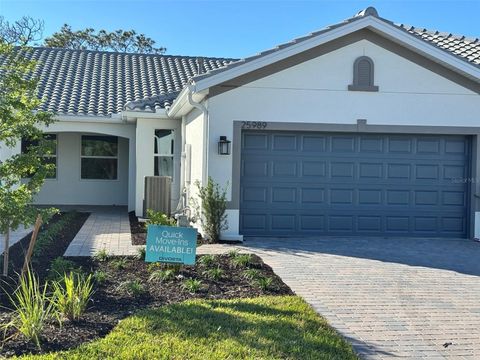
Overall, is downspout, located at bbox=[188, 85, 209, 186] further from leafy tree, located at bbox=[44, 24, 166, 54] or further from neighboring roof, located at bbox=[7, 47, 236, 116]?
leafy tree, located at bbox=[44, 24, 166, 54]

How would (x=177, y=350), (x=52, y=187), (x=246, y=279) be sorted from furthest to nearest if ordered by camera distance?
(x=52, y=187) < (x=246, y=279) < (x=177, y=350)

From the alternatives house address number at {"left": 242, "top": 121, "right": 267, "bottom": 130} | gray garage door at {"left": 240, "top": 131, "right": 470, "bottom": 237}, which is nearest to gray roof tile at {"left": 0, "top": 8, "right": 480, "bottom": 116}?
gray garage door at {"left": 240, "top": 131, "right": 470, "bottom": 237}

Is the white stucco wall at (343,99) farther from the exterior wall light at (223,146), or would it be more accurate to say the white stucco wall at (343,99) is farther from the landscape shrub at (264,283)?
the landscape shrub at (264,283)

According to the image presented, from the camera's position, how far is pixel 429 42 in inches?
435

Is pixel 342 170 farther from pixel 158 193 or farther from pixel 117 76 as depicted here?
pixel 117 76

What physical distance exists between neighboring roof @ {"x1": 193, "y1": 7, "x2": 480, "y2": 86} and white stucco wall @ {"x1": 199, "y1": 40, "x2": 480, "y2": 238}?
22.3 inches

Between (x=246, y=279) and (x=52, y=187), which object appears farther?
(x=52, y=187)

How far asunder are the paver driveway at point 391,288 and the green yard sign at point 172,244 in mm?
1468

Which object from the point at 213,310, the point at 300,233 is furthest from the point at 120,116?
the point at 213,310

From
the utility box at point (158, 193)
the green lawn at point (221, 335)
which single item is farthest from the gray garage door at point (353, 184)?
the green lawn at point (221, 335)

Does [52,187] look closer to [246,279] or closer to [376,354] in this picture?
[246,279]

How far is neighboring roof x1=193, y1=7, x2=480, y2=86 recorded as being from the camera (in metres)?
10.6

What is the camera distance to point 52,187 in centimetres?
1809

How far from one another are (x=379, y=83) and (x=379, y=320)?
675cm
